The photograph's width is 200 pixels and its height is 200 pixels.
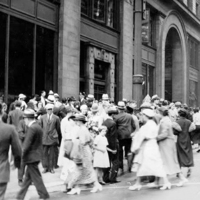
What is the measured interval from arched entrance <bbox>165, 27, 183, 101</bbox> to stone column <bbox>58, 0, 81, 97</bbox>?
54.0 ft

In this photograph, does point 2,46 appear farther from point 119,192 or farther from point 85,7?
point 119,192

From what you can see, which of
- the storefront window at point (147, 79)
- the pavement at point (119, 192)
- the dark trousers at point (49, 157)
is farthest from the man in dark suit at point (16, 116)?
the storefront window at point (147, 79)

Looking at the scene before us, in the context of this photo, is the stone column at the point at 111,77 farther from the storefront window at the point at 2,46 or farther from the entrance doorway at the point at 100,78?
the storefront window at the point at 2,46

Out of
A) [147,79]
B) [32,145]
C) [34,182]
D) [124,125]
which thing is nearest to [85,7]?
[147,79]

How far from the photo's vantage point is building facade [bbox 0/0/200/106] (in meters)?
15.0

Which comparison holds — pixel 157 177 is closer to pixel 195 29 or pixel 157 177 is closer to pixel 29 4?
pixel 29 4

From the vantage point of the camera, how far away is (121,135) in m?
11.1

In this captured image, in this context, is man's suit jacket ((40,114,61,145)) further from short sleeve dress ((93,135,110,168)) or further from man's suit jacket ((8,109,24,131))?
short sleeve dress ((93,135,110,168))

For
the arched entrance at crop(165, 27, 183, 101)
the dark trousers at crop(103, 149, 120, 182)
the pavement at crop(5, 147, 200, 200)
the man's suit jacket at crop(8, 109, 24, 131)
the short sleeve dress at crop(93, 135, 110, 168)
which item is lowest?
the pavement at crop(5, 147, 200, 200)

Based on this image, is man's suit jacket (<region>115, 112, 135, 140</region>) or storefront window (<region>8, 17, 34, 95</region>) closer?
man's suit jacket (<region>115, 112, 135, 140</region>)

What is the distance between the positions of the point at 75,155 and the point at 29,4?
30.5 feet

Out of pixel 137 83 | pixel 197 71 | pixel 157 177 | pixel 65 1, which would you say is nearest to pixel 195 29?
pixel 197 71

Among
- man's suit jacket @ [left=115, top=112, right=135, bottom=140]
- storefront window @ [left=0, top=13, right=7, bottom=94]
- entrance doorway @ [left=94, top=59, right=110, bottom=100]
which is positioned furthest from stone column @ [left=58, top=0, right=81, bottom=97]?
man's suit jacket @ [left=115, top=112, right=135, bottom=140]

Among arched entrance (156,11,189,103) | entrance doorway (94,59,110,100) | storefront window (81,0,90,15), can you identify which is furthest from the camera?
arched entrance (156,11,189,103)
